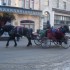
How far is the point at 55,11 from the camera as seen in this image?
54.0 meters

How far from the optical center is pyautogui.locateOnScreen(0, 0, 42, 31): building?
43.2 metres

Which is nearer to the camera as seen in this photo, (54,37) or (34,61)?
(34,61)

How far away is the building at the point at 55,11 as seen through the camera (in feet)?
169

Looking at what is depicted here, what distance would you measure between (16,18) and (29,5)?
3726mm

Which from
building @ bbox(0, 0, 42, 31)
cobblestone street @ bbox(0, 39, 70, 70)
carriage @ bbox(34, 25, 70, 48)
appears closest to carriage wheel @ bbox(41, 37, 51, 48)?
carriage @ bbox(34, 25, 70, 48)

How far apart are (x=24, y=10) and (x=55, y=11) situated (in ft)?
31.8

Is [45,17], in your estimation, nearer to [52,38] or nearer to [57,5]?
[57,5]

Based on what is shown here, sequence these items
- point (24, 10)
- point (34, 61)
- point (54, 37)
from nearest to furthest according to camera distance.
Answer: point (34, 61) → point (54, 37) → point (24, 10)

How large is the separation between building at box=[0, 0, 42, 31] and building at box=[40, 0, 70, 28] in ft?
4.82

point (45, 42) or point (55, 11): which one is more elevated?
point (55, 11)

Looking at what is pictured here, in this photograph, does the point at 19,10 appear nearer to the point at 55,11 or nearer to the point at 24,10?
the point at 24,10

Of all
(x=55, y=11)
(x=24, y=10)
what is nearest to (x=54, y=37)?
(x=24, y=10)

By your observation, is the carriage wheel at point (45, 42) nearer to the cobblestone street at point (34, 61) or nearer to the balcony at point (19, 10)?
the cobblestone street at point (34, 61)

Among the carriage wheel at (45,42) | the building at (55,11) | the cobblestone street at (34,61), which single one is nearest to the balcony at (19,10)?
the building at (55,11)
